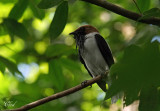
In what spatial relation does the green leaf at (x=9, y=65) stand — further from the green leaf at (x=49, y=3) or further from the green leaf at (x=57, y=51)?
the green leaf at (x=49, y=3)

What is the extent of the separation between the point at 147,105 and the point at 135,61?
14.8 inches

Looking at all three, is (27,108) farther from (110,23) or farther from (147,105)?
(110,23)

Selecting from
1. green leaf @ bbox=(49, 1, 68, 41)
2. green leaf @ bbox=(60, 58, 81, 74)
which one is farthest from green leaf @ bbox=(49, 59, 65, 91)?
green leaf @ bbox=(49, 1, 68, 41)

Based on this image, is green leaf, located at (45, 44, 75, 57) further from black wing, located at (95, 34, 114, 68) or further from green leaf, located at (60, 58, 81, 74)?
black wing, located at (95, 34, 114, 68)

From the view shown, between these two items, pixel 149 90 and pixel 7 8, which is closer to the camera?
pixel 149 90

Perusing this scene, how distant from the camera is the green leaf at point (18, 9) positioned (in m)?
2.97

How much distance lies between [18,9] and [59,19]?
0.95 metres

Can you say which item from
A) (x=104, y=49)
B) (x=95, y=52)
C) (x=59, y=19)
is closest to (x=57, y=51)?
(x=95, y=52)

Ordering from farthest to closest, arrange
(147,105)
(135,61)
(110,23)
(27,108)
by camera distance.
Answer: (110,23), (27,108), (147,105), (135,61)

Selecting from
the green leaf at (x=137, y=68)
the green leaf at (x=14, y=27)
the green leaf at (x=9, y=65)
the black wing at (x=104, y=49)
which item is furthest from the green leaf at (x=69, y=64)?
the green leaf at (x=137, y=68)

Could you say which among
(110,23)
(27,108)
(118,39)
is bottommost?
(118,39)

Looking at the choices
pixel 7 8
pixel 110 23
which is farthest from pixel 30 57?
pixel 110 23

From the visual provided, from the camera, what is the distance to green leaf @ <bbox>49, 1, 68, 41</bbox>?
2.23 m

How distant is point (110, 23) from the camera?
249 inches
